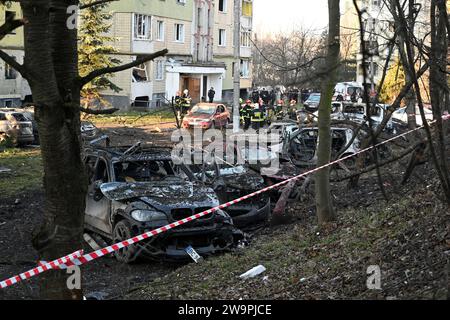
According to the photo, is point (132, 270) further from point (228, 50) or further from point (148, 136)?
point (228, 50)

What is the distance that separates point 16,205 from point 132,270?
494 cm

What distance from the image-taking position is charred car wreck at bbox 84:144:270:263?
27.4 feet

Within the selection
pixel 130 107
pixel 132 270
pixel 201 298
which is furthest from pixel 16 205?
pixel 130 107

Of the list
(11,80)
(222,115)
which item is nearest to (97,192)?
(222,115)

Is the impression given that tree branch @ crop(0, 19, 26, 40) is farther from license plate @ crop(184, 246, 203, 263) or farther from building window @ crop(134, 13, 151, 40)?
building window @ crop(134, 13, 151, 40)

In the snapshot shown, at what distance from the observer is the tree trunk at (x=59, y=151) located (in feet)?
15.1

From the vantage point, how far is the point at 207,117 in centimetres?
2953

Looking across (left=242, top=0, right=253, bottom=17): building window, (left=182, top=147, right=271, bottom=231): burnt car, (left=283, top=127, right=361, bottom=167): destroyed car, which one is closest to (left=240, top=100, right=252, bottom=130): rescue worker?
(left=283, top=127, right=361, bottom=167): destroyed car

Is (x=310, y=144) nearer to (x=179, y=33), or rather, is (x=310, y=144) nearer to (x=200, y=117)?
(x=200, y=117)

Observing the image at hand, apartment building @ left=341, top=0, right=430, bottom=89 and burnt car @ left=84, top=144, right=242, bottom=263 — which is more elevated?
apartment building @ left=341, top=0, right=430, bottom=89

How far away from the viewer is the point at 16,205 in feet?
40.0

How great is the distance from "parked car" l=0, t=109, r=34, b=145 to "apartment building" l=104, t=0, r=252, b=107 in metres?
14.1

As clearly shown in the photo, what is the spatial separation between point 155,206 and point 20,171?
9.95 m
